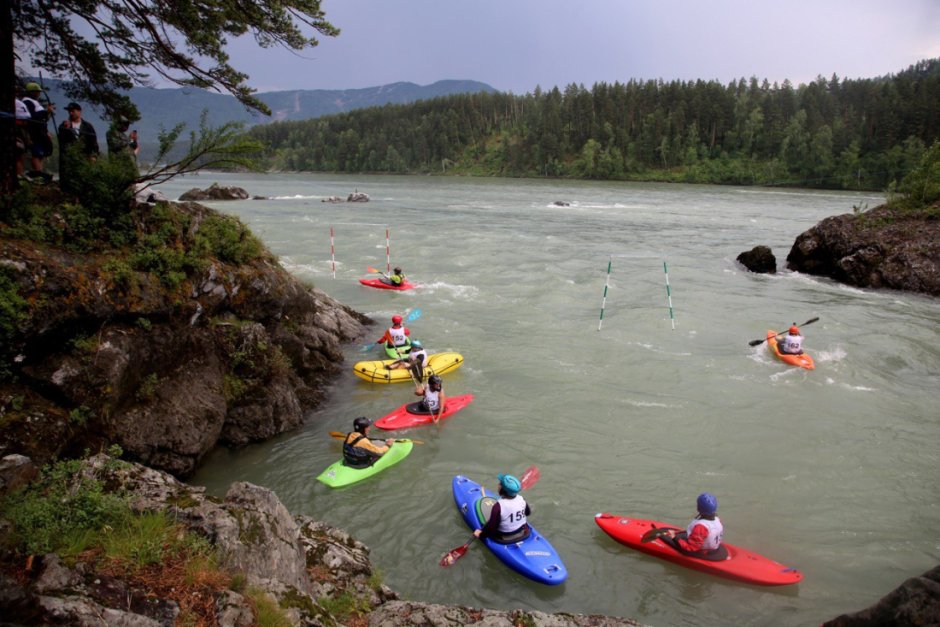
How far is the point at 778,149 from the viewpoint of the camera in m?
80.0

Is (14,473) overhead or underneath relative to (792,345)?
overhead

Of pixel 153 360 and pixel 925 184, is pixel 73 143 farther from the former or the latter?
pixel 925 184

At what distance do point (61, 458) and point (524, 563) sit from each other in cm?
605

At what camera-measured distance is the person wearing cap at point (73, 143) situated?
323 inches

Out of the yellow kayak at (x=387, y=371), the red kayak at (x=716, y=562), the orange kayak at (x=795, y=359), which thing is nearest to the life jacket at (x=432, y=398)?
the yellow kayak at (x=387, y=371)

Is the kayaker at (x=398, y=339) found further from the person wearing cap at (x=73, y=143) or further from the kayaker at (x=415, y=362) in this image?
the person wearing cap at (x=73, y=143)

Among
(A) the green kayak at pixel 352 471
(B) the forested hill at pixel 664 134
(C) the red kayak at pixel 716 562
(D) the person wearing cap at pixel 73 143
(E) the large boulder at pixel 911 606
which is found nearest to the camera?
(E) the large boulder at pixel 911 606

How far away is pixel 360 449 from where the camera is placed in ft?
30.1

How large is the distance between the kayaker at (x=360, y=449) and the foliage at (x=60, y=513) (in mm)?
4291

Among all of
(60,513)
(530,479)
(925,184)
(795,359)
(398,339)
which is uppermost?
(925,184)

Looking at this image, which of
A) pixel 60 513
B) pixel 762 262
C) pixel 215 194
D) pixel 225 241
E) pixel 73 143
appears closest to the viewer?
pixel 60 513

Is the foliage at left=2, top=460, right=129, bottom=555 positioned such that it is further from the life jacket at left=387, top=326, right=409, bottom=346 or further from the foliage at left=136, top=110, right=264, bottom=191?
the life jacket at left=387, top=326, right=409, bottom=346

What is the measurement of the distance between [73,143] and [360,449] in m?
6.56

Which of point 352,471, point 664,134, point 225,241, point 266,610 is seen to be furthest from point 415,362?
point 664,134
